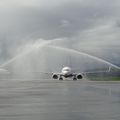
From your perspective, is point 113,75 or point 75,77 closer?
point 75,77

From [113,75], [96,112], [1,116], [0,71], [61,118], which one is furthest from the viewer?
[113,75]

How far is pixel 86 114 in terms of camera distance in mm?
16156

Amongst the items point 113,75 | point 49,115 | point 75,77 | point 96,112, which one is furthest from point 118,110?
point 113,75

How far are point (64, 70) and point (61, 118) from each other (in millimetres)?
80347

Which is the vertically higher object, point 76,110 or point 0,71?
point 0,71

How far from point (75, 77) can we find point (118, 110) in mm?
73964

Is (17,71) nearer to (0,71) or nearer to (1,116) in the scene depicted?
(0,71)

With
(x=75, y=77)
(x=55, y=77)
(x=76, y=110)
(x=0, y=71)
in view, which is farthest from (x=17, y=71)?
(x=76, y=110)

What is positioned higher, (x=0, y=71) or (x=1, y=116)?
(x=0, y=71)

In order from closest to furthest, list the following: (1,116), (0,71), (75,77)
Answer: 1. (1,116)
2. (75,77)
3. (0,71)

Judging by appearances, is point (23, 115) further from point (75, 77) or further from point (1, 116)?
point (75, 77)

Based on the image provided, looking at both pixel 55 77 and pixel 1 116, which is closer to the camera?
pixel 1 116

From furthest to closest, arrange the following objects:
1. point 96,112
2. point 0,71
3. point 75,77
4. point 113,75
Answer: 1. point 113,75
2. point 0,71
3. point 75,77
4. point 96,112

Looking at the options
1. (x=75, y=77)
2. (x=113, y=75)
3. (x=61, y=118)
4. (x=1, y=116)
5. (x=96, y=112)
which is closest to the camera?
(x=61, y=118)
